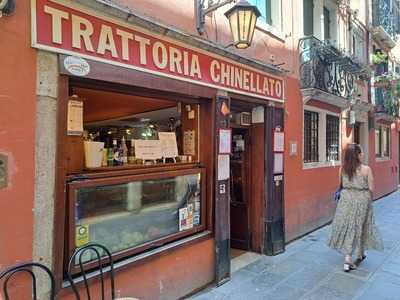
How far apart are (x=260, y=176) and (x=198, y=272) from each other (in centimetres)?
196

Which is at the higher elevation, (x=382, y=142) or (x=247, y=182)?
(x=382, y=142)

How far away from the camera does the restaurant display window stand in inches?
122

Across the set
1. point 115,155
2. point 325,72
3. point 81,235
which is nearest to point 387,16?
point 325,72

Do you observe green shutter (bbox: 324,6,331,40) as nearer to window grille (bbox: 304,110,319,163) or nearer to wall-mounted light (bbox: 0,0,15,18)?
window grille (bbox: 304,110,319,163)

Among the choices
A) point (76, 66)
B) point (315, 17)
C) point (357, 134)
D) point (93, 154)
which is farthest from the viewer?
point (357, 134)

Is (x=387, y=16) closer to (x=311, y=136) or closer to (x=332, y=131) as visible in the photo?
(x=332, y=131)

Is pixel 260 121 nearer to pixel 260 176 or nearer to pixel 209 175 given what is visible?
pixel 260 176

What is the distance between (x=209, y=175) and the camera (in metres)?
4.26

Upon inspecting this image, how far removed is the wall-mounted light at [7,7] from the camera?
2335 millimetres

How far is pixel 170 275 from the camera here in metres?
3.69

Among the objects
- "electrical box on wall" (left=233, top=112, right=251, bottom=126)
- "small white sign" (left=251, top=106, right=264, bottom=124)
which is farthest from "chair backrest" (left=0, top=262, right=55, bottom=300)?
"small white sign" (left=251, top=106, right=264, bottom=124)

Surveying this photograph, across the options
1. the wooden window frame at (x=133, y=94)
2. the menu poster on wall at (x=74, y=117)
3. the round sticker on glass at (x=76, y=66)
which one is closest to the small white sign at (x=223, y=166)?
the wooden window frame at (x=133, y=94)

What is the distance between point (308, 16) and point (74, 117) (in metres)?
5.87

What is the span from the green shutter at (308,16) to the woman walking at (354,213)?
3388 mm
